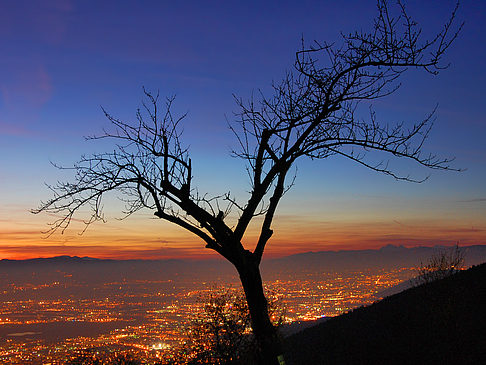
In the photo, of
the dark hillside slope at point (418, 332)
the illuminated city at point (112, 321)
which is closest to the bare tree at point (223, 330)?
the dark hillside slope at point (418, 332)

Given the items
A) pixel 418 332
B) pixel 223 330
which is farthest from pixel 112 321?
pixel 418 332

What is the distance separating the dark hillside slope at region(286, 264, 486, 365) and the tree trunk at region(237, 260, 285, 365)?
19.8ft

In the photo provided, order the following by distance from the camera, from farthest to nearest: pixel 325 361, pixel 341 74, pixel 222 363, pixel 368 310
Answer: pixel 368 310 < pixel 325 361 < pixel 222 363 < pixel 341 74

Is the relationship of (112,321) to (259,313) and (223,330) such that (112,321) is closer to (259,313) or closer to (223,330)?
(223,330)

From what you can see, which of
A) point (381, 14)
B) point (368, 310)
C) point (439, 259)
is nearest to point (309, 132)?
point (381, 14)

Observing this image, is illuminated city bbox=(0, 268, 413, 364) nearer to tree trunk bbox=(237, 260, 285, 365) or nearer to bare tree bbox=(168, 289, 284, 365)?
bare tree bbox=(168, 289, 284, 365)

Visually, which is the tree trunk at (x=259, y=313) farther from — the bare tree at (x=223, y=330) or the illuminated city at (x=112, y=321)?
the illuminated city at (x=112, y=321)

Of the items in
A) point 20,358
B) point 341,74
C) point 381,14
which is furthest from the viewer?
point 20,358

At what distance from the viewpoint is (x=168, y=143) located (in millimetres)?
7707

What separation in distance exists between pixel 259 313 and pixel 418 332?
864cm

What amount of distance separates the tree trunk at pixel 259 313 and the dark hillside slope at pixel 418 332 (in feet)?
19.8

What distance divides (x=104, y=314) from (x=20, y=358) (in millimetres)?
75893

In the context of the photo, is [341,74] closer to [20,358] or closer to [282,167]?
[282,167]

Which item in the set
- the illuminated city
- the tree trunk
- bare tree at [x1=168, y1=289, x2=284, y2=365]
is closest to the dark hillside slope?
bare tree at [x1=168, y1=289, x2=284, y2=365]
